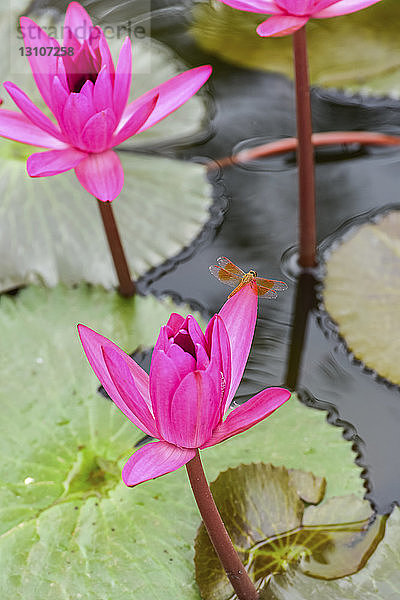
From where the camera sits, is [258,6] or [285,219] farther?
[285,219]

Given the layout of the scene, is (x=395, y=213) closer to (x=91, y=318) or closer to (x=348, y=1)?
(x=348, y=1)

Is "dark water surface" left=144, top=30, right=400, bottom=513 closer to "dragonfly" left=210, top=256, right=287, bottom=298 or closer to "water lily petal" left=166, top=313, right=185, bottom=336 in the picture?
"dragonfly" left=210, top=256, right=287, bottom=298

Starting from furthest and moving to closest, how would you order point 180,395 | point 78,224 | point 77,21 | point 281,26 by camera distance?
point 78,224 → point 77,21 → point 281,26 → point 180,395

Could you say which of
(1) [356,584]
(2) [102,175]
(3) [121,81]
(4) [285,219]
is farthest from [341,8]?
(1) [356,584]

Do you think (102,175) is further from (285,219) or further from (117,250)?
(285,219)

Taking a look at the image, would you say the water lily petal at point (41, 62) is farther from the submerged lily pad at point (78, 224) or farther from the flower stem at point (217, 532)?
the flower stem at point (217, 532)

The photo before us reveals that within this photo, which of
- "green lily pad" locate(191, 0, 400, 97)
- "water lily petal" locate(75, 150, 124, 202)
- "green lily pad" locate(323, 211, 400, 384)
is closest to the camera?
"water lily petal" locate(75, 150, 124, 202)

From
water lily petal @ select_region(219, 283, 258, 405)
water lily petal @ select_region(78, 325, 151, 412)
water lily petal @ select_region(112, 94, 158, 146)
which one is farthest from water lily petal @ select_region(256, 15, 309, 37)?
water lily petal @ select_region(78, 325, 151, 412)
